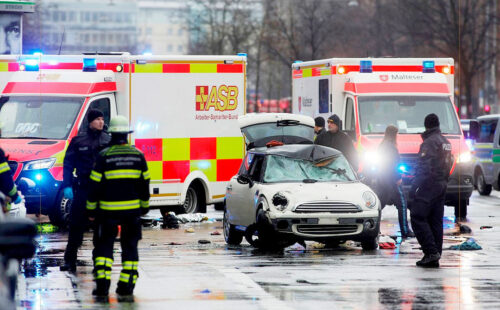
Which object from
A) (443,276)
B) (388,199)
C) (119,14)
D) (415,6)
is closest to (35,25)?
(415,6)

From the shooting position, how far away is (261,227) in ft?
47.1

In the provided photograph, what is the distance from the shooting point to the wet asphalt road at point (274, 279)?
33.0ft

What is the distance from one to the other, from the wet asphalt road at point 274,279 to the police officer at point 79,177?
0.30 meters

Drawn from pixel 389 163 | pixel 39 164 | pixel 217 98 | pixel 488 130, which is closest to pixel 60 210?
pixel 39 164

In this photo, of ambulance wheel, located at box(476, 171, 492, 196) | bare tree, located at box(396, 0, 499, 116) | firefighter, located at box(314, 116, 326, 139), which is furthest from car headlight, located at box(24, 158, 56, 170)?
bare tree, located at box(396, 0, 499, 116)

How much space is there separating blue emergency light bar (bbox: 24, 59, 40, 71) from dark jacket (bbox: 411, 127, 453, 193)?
323 inches

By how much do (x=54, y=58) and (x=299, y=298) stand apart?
1010 cm

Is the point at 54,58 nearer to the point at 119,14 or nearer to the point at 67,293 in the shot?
the point at 67,293

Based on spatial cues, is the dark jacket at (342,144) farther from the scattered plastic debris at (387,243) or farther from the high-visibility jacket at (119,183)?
the high-visibility jacket at (119,183)

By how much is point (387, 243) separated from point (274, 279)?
395 cm

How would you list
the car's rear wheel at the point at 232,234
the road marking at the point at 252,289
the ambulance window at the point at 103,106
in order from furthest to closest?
the ambulance window at the point at 103,106 → the car's rear wheel at the point at 232,234 → the road marking at the point at 252,289

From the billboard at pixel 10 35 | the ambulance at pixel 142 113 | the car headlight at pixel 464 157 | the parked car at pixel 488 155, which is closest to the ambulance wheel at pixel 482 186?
the parked car at pixel 488 155

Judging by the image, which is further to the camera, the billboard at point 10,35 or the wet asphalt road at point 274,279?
the billboard at point 10,35

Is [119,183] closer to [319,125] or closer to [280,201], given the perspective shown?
[280,201]
